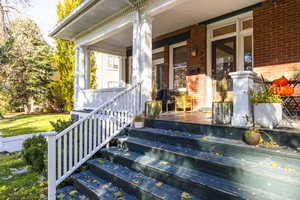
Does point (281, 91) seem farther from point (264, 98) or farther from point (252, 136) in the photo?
point (252, 136)

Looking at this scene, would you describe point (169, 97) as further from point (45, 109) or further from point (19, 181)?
point (45, 109)

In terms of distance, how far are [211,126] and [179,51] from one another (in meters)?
4.27

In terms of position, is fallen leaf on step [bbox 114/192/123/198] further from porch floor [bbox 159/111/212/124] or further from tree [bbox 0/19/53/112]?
tree [bbox 0/19/53/112]

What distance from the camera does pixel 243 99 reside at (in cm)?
262

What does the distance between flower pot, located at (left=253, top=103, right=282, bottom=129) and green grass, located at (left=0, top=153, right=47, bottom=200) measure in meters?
3.36

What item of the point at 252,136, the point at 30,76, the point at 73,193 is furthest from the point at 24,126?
the point at 252,136

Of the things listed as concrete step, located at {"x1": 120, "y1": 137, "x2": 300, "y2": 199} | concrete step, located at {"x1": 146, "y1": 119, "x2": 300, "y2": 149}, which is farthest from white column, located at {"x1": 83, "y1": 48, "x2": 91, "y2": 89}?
concrete step, located at {"x1": 120, "y1": 137, "x2": 300, "y2": 199}

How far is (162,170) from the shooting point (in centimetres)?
234

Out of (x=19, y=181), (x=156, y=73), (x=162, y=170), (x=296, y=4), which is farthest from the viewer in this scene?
(x=156, y=73)

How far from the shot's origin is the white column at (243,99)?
102 inches

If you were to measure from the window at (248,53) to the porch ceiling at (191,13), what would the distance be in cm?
83

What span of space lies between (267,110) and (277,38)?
8.70 feet

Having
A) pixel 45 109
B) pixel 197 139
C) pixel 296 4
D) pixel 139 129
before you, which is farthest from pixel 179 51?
pixel 45 109

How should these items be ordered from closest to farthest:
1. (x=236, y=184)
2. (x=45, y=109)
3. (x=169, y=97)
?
(x=236, y=184) → (x=169, y=97) → (x=45, y=109)
